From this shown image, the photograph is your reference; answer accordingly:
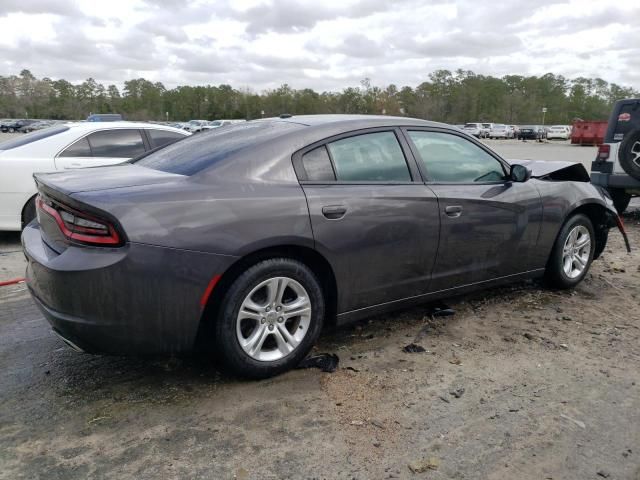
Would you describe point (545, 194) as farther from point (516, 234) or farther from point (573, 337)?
point (573, 337)

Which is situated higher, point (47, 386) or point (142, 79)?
point (142, 79)

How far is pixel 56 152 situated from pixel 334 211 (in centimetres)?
453

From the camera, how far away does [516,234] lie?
4254mm

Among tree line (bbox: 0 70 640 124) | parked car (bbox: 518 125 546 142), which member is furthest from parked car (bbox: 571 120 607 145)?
tree line (bbox: 0 70 640 124)

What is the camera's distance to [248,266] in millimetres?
3006

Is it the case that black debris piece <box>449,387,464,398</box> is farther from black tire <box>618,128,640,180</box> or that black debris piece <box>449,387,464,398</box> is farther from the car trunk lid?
black tire <box>618,128,640,180</box>

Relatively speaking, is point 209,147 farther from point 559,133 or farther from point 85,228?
point 559,133

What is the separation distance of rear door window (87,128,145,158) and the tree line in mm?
88432

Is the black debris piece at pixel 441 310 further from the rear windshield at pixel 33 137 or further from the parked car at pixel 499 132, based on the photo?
the parked car at pixel 499 132

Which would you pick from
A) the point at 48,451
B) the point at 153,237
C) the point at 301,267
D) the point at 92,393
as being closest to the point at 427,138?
the point at 301,267

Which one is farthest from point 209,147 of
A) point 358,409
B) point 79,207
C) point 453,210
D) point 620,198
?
point 620,198

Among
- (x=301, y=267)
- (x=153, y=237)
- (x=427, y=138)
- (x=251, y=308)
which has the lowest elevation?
(x=251, y=308)

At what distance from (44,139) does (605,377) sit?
629 centimetres

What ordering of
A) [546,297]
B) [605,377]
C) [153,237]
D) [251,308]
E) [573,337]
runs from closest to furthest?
[153,237] < [251,308] < [605,377] < [573,337] < [546,297]
